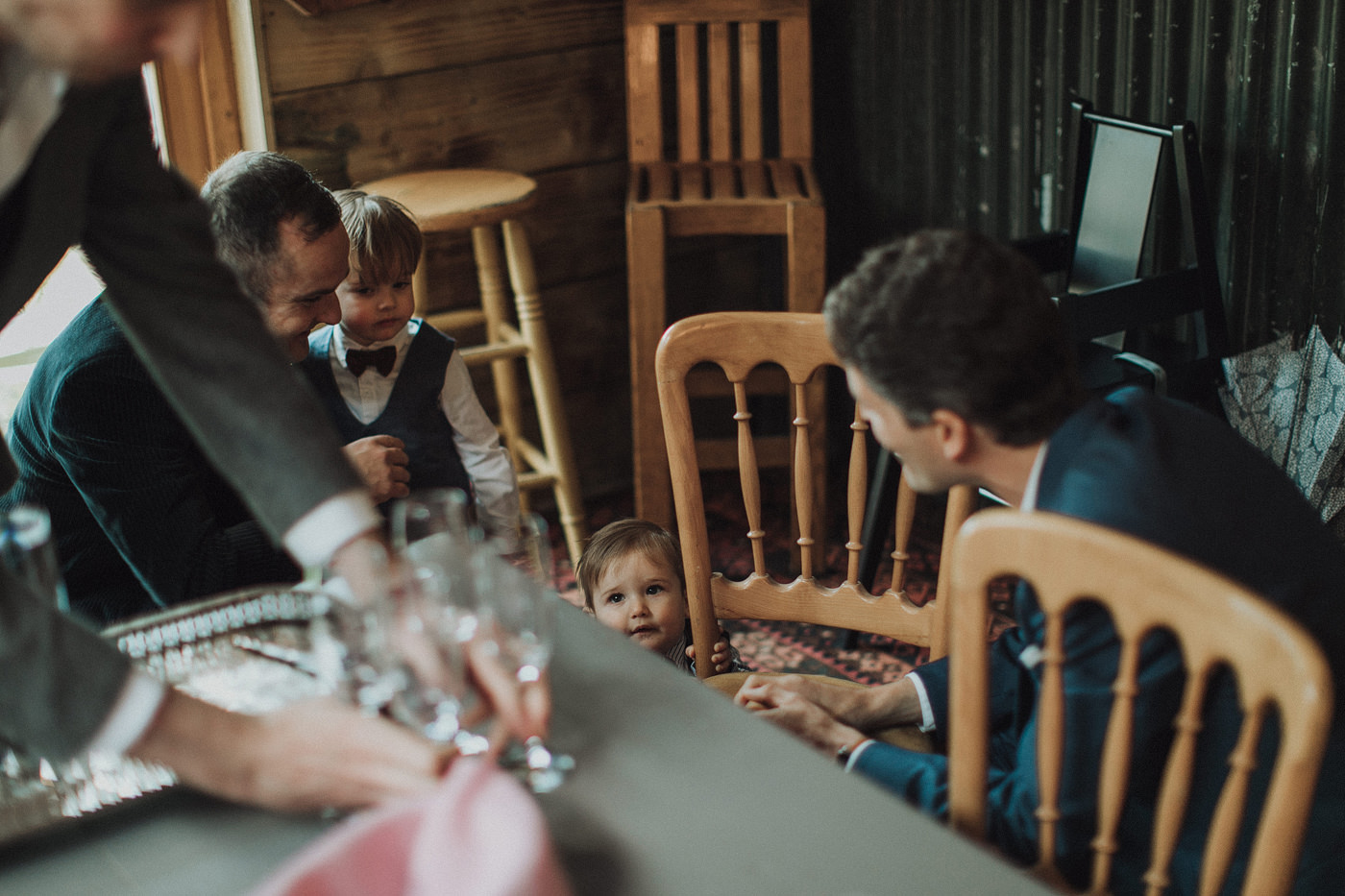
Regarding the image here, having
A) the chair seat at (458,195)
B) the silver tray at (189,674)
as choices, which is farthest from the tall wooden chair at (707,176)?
the silver tray at (189,674)

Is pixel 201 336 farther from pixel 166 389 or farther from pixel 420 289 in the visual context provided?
pixel 420 289

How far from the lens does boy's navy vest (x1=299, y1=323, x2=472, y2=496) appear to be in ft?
7.02

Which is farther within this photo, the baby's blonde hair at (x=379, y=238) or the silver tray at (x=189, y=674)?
the baby's blonde hair at (x=379, y=238)

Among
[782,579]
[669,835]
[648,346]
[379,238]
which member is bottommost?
[782,579]

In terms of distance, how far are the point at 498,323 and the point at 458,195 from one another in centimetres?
35

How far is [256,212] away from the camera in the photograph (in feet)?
5.58

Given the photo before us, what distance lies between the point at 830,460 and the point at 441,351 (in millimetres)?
1675

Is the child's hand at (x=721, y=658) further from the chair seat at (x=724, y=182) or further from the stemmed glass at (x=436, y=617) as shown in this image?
the chair seat at (x=724, y=182)

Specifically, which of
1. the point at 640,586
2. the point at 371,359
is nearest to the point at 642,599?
the point at 640,586

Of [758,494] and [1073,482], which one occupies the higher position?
[1073,482]

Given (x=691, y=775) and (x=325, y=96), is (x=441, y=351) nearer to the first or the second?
(x=325, y=96)

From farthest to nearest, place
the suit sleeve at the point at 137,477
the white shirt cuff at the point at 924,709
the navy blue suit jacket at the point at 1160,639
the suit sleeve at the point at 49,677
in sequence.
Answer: the suit sleeve at the point at 137,477, the white shirt cuff at the point at 924,709, the navy blue suit jacket at the point at 1160,639, the suit sleeve at the point at 49,677

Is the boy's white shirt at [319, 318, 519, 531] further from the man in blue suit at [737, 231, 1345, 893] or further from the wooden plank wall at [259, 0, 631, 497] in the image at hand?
the man in blue suit at [737, 231, 1345, 893]

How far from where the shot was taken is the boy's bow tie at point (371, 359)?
2129 mm
